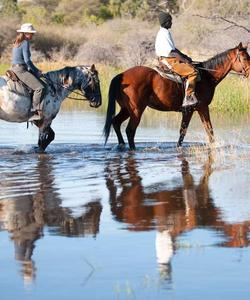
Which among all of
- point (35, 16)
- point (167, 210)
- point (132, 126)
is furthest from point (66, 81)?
point (35, 16)

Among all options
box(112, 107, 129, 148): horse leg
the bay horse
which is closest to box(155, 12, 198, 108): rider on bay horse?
the bay horse

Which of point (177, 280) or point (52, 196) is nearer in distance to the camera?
point (177, 280)

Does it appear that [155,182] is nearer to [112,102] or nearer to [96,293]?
[112,102]

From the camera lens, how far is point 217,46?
30.4m

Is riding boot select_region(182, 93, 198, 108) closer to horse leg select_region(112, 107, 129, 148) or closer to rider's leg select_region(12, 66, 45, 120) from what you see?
horse leg select_region(112, 107, 129, 148)

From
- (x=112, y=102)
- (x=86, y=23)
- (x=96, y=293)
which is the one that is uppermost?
(x=86, y=23)

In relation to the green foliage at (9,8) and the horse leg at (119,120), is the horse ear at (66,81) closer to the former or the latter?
the horse leg at (119,120)

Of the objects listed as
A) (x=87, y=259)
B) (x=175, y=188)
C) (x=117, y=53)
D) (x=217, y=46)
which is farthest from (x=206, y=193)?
(x=117, y=53)

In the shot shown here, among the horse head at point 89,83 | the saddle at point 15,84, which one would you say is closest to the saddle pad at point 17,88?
the saddle at point 15,84

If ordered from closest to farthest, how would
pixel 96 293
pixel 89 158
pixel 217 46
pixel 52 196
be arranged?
pixel 96 293 < pixel 52 196 < pixel 89 158 < pixel 217 46

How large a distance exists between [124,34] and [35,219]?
38928 mm

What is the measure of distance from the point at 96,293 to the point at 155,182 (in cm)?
555

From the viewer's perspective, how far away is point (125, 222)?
30.7ft

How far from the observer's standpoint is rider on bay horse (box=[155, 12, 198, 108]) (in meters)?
15.8
